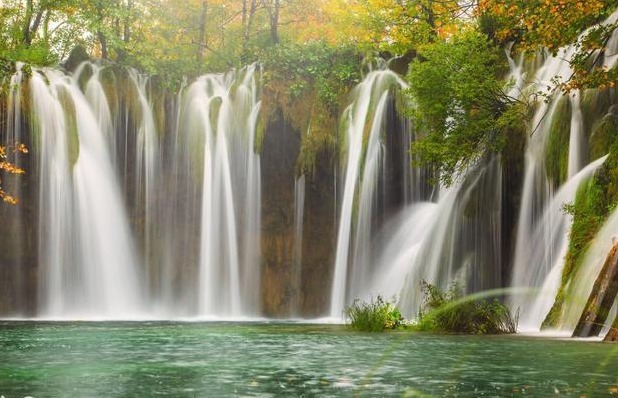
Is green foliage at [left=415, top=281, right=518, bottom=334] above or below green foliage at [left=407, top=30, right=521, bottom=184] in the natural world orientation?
below

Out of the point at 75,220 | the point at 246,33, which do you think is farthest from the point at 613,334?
the point at 246,33

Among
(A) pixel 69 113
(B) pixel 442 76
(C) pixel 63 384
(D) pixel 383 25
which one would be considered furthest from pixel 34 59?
(C) pixel 63 384

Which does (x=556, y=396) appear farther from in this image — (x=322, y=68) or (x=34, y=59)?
(x=34, y=59)

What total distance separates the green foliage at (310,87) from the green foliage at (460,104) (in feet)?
26.0

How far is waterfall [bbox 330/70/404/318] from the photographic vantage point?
26.5 m

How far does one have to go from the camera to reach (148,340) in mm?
14133

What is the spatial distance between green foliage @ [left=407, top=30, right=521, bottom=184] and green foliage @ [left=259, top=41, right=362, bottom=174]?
26.0 ft

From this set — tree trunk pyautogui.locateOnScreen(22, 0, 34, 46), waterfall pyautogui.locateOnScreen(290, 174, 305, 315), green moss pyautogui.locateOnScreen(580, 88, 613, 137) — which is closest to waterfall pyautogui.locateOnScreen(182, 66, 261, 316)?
waterfall pyautogui.locateOnScreen(290, 174, 305, 315)

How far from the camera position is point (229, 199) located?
29203mm

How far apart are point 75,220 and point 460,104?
13463 millimetres

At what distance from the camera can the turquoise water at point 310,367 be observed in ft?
23.7

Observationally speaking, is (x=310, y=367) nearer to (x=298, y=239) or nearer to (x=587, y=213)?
(x=587, y=213)

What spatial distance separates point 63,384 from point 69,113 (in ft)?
71.9

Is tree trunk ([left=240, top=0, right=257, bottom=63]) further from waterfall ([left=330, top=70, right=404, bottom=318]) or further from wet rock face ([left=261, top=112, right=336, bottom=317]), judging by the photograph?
waterfall ([left=330, top=70, right=404, bottom=318])
